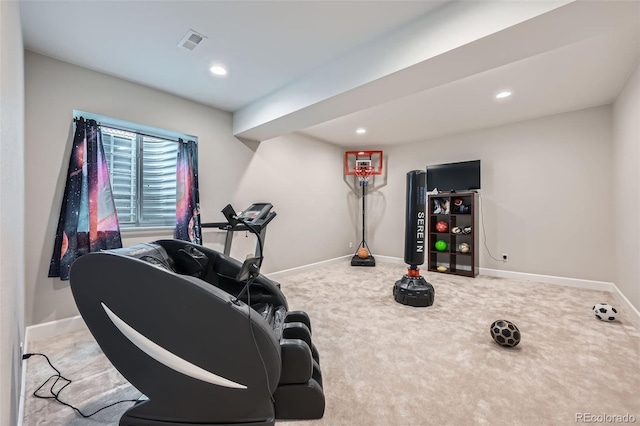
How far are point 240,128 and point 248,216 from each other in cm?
134

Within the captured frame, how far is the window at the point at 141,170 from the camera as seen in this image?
2.66 meters

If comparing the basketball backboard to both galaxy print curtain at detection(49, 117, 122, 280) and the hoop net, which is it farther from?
galaxy print curtain at detection(49, 117, 122, 280)

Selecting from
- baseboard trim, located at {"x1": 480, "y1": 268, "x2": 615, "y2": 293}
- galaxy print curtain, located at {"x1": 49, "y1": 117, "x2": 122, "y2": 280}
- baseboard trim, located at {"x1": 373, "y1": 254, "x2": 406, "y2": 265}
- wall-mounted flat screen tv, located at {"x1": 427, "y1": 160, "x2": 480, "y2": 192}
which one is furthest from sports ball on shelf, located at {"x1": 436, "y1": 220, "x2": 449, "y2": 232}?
galaxy print curtain, located at {"x1": 49, "y1": 117, "x2": 122, "y2": 280}

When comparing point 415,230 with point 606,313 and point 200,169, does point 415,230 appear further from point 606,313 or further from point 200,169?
point 200,169

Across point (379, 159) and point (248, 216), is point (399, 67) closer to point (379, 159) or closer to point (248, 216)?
point (248, 216)

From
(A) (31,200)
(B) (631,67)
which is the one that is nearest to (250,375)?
(A) (31,200)

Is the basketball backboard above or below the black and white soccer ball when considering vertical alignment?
above

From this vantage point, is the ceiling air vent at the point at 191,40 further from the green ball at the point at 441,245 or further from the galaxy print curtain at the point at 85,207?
the green ball at the point at 441,245

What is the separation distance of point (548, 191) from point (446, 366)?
11.8ft

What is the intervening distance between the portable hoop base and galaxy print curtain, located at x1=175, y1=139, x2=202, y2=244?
248cm

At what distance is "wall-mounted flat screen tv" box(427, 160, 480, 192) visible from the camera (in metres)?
4.32

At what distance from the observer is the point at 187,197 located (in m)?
3.02
